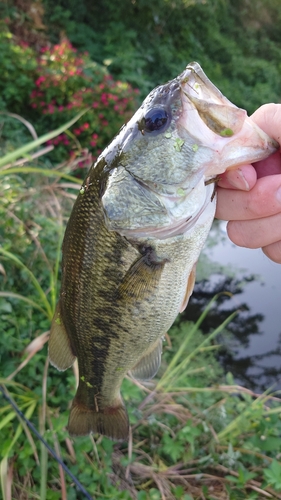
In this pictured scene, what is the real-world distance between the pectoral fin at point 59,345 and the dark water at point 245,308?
6.66ft

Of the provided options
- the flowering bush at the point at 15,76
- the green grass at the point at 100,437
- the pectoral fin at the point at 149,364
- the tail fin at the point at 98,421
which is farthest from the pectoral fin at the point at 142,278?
the flowering bush at the point at 15,76

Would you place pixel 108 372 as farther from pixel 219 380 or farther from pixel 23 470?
pixel 219 380

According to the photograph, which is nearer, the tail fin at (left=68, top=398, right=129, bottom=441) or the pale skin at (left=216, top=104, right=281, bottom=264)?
the pale skin at (left=216, top=104, right=281, bottom=264)

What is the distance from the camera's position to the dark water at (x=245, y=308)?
3256 mm

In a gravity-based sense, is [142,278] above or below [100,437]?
above

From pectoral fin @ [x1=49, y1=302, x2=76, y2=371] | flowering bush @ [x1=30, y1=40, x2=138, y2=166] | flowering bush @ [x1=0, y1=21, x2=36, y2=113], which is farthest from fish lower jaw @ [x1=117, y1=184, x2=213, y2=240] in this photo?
flowering bush @ [x1=0, y1=21, x2=36, y2=113]

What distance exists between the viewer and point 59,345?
1.54m

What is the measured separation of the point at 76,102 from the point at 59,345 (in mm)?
3863

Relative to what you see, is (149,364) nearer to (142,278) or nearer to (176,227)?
(142,278)

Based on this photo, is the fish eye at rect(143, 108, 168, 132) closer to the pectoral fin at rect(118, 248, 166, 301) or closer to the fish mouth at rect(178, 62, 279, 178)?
the fish mouth at rect(178, 62, 279, 178)

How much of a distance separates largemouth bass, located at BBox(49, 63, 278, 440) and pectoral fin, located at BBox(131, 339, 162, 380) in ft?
0.39

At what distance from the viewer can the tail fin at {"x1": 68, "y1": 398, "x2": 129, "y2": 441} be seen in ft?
5.57

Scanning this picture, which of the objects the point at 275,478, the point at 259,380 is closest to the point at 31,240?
the point at 275,478

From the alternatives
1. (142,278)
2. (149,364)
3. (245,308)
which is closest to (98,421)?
(149,364)
